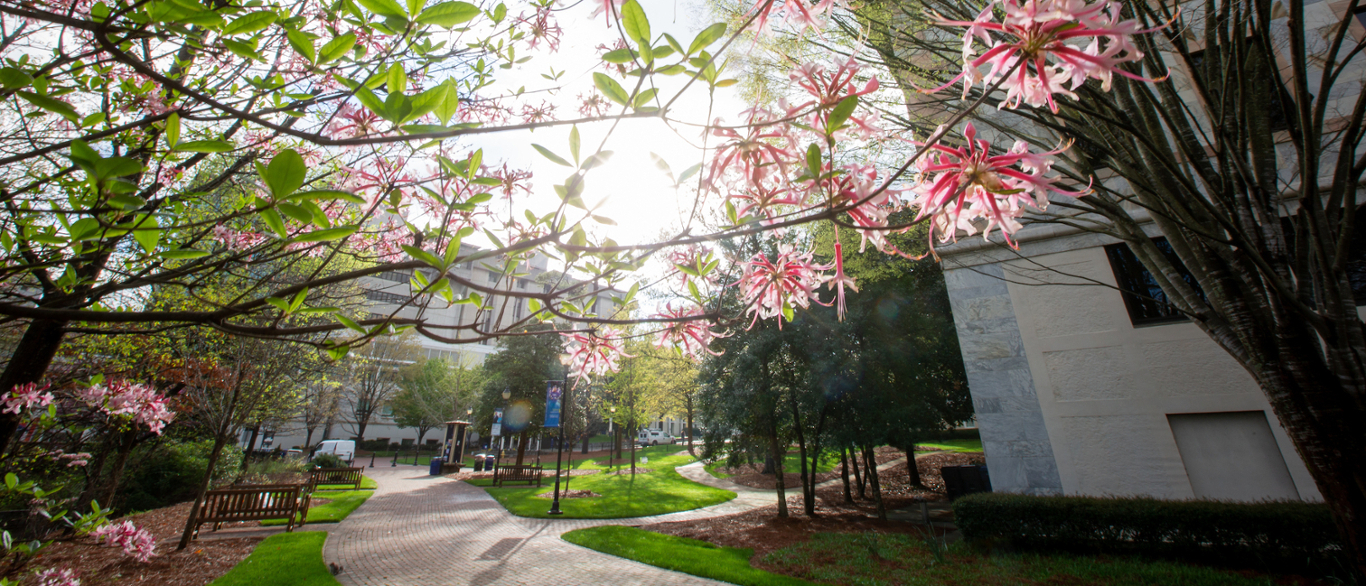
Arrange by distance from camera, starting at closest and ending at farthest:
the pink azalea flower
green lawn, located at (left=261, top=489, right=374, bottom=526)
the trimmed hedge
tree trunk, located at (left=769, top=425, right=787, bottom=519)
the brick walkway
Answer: the pink azalea flower → the trimmed hedge → the brick walkway → green lawn, located at (left=261, top=489, right=374, bottom=526) → tree trunk, located at (left=769, top=425, right=787, bottom=519)

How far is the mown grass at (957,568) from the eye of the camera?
5266mm

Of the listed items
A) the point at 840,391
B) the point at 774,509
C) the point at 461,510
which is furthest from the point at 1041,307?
the point at 461,510

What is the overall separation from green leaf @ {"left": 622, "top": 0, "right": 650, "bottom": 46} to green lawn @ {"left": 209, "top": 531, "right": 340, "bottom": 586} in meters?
7.59

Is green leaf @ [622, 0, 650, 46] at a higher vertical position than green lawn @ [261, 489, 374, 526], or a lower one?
higher

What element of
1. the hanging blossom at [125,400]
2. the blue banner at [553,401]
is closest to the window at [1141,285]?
the hanging blossom at [125,400]

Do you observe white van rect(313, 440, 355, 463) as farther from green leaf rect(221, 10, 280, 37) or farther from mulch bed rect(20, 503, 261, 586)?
green leaf rect(221, 10, 280, 37)

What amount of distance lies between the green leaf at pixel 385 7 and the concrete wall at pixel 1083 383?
7405 millimetres

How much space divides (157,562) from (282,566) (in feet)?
5.97

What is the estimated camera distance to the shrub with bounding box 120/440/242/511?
10711mm

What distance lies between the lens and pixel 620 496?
14.9m

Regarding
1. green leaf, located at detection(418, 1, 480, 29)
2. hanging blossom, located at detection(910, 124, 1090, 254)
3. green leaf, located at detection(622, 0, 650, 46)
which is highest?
green leaf, located at detection(418, 1, 480, 29)

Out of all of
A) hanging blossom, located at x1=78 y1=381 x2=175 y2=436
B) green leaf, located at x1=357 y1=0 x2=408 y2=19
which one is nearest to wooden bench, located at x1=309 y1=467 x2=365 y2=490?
hanging blossom, located at x1=78 y1=381 x2=175 y2=436

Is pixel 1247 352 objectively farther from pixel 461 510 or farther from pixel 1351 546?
pixel 461 510

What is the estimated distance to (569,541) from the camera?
9008 mm
